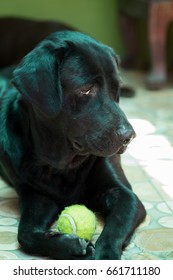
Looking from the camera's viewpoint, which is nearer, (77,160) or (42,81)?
(42,81)

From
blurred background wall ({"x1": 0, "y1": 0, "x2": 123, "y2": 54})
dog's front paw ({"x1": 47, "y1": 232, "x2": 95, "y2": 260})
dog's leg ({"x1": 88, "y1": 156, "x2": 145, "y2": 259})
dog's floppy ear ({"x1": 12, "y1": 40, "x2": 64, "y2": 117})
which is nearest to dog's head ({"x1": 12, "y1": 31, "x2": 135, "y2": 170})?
Answer: dog's floppy ear ({"x1": 12, "y1": 40, "x2": 64, "y2": 117})

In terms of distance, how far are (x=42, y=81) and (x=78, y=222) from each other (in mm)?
440

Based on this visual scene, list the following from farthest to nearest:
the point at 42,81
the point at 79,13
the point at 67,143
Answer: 1. the point at 79,13
2. the point at 67,143
3. the point at 42,81

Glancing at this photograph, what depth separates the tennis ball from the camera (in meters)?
1.62

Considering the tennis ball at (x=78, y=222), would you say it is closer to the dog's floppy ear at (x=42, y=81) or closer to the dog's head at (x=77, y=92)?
the dog's head at (x=77, y=92)

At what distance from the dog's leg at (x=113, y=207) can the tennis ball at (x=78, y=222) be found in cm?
5

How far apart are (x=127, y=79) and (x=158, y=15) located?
1.85 ft

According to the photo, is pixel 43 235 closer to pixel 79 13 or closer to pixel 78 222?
pixel 78 222

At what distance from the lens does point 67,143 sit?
174 cm

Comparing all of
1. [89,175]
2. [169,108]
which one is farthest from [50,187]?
[169,108]

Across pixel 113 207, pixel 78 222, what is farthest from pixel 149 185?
pixel 78 222

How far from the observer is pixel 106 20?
444cm
